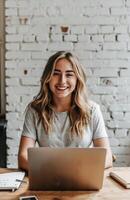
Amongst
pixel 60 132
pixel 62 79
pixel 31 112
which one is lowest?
pixel 60 132

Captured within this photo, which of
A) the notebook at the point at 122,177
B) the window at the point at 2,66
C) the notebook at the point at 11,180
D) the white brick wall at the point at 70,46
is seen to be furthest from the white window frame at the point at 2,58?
the notebook at the point at 122,177

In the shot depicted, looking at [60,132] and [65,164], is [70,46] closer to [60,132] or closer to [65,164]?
[60,132]

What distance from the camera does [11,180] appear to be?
1.55m

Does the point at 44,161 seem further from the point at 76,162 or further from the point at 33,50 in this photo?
the point at 33,50

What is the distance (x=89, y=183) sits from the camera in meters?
1.43

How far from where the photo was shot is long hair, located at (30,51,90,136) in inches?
78.4

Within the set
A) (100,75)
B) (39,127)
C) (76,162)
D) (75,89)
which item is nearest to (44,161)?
(76,162)

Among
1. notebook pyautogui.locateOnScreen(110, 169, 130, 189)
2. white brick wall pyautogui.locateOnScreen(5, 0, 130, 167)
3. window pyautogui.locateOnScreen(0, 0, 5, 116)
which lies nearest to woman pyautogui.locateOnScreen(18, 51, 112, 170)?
notebook pyautogui.locateOnScreen(110, 169, 130, 189)

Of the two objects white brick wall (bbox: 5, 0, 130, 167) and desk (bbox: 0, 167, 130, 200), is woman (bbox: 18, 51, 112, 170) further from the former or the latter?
white brick wall (bbox: 5, 0, 130, 167)

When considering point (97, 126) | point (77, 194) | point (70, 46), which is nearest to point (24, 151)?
point (97, 126)

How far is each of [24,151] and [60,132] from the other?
244mm

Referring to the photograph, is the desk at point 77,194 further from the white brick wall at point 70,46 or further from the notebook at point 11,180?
the white brick wall at point 70,46

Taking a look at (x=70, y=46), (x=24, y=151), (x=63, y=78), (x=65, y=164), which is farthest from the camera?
(x=70, y=46)

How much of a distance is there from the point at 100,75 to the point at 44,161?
182 cm
